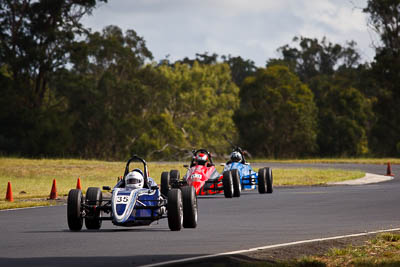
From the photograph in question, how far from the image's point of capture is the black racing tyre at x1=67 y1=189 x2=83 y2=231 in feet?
56.3

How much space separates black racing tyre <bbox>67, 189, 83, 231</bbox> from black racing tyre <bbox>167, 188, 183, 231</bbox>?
1.82m

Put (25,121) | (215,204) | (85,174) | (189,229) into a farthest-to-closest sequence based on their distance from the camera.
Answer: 1. (25,121)
2. (85,174)
3. (215,204)
4. (189,229)

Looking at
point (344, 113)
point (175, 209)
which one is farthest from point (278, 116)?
point (175, 209)

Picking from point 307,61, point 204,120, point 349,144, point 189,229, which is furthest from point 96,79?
point 189,229

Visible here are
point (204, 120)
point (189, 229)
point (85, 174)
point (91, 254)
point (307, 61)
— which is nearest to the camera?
point (91, 254)

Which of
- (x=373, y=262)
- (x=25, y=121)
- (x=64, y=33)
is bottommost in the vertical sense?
(x=373, y=262)

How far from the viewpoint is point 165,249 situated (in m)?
14.1

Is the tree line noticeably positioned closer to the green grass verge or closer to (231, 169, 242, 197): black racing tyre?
the green grass verge

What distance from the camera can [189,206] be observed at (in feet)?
56.9

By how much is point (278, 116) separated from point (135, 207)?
7130 centimetres

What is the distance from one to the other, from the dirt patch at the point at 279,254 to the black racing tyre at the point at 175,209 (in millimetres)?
3348

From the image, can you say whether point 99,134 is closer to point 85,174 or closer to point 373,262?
point 85,174

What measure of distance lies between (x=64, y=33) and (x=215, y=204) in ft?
165

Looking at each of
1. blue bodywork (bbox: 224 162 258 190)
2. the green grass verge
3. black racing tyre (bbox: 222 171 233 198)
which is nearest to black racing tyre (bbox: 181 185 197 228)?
black racing tyre (bbox: 222 171 233 198)
